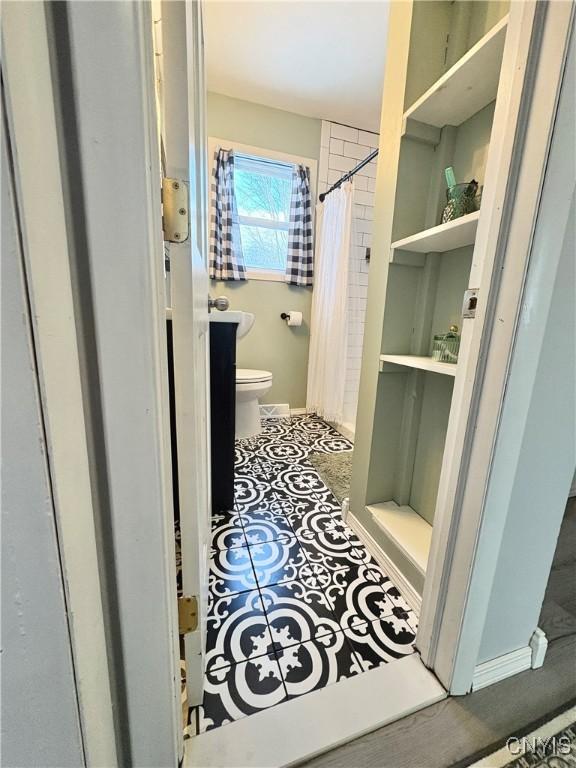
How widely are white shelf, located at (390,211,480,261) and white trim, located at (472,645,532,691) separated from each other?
1.18m

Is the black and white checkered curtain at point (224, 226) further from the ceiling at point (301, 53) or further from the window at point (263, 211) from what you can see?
the ceiling at point (301, 53)

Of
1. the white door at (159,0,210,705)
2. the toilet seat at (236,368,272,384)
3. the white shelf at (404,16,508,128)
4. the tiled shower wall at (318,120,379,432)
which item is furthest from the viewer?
→ the tiled shower wall at (318,120,379,432)

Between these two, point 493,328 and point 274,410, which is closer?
point 493,328

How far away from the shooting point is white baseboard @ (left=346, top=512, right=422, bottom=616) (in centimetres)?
104

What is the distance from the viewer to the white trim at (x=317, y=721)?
664mm

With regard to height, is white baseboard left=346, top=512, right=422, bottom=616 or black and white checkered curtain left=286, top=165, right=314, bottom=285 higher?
black and white checkered curtain left=286, top=165, right=314, bottom=285

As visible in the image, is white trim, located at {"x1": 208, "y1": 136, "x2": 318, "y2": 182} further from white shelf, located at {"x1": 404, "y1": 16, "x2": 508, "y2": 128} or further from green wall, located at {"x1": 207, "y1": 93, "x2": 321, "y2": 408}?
white shelf, located at {"x1": 404, "y1": 16, "x2": 508, "y2": 128}

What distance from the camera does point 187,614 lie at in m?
0.65

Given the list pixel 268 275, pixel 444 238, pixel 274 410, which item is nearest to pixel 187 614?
pixel 444 238

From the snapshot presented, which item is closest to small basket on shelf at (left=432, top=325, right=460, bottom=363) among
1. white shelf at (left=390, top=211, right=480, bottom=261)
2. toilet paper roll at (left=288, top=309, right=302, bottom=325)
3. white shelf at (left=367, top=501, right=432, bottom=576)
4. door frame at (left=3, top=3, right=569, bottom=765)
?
white shelf at (left=390, top=211, right=480, bottom=261)

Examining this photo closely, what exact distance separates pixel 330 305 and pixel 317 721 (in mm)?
2281

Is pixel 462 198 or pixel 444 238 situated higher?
pixel 462 198

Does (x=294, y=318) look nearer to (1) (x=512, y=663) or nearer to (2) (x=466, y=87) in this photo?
(2) (x=466, y=87)

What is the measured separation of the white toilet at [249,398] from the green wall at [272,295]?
54cm
